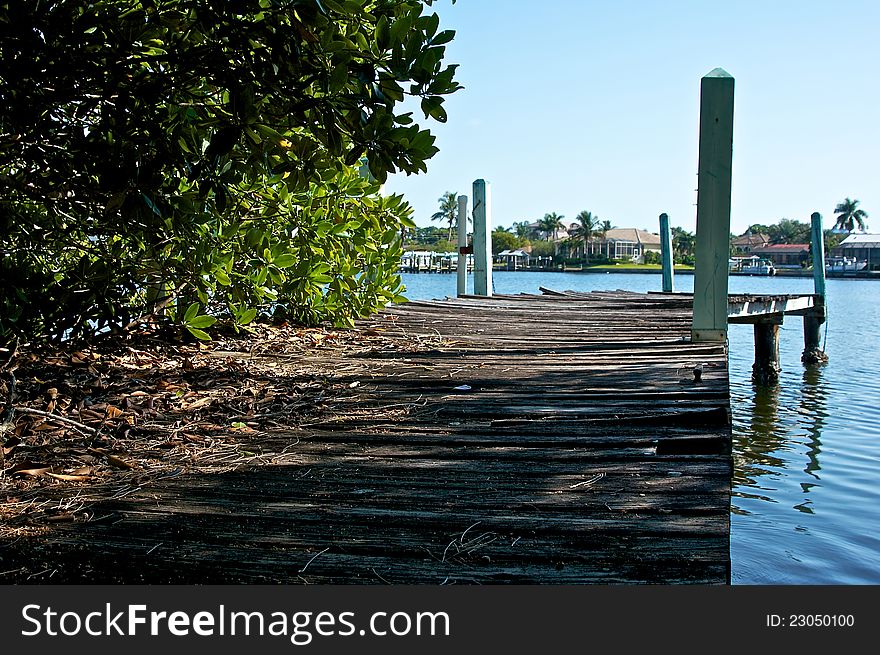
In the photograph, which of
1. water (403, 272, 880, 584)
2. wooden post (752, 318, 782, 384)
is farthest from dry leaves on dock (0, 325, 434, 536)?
wooden post (752, 318, 782, 384)

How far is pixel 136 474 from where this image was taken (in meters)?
3.34

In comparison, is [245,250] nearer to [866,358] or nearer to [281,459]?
[281,459]

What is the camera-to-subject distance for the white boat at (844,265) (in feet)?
363

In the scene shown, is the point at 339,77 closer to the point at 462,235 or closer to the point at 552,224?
the point at 462,235

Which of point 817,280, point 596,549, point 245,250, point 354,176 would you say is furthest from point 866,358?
point 596,549

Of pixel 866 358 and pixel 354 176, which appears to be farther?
pixel 866 358

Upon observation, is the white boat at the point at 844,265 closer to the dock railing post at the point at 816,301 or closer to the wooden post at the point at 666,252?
the dock railing post at the point at 816,301

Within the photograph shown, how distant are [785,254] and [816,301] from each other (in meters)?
121

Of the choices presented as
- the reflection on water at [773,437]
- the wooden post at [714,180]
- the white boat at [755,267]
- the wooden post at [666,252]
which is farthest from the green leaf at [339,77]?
the white boat at [755,267]

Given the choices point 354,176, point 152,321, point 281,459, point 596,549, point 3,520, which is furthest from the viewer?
point 354,176

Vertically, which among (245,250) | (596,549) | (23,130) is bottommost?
(596,549)

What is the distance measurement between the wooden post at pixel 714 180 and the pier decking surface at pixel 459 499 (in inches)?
44.2

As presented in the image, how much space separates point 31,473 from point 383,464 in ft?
4.53

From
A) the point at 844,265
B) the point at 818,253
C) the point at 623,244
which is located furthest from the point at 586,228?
the point at 818,253
